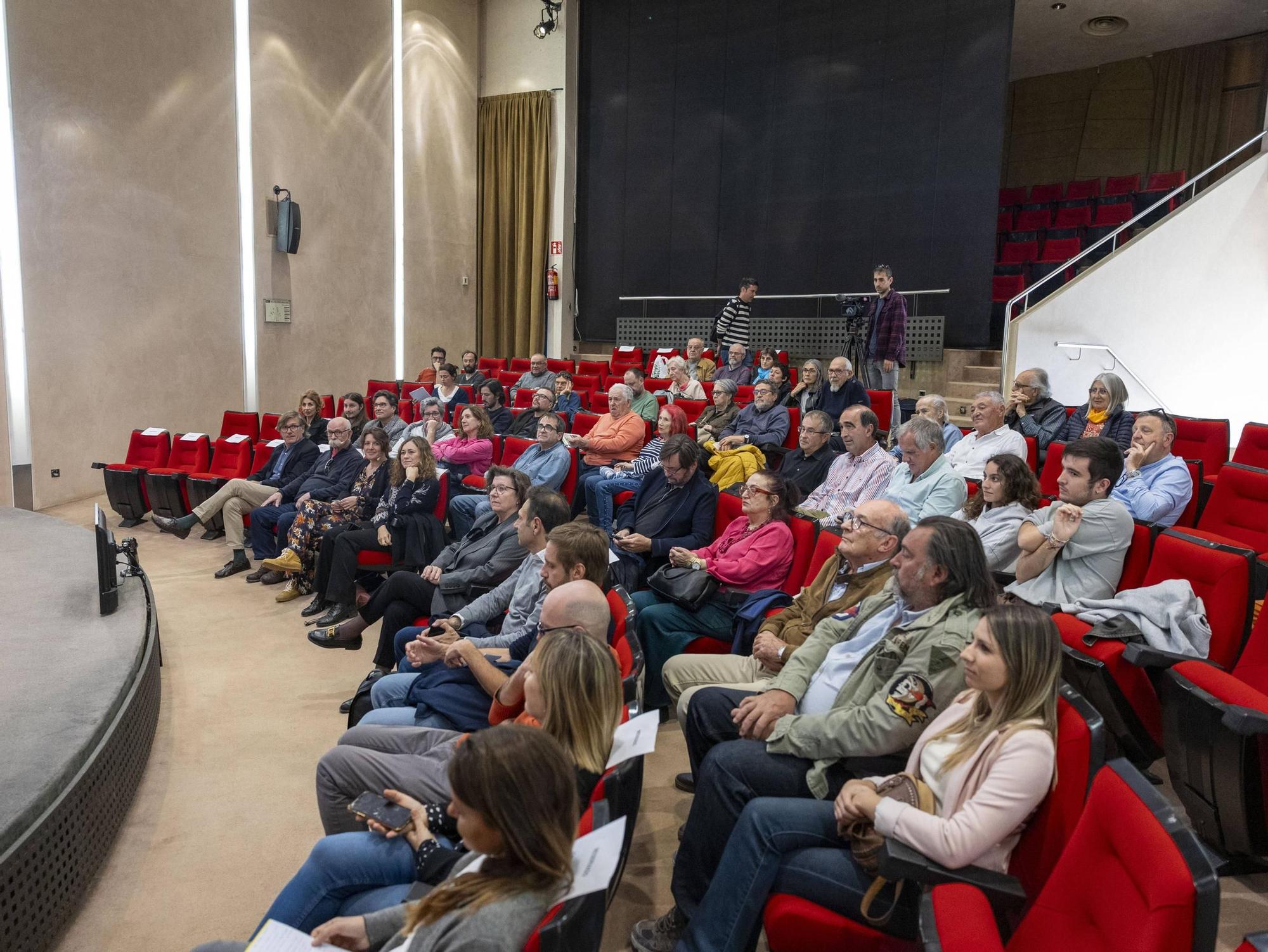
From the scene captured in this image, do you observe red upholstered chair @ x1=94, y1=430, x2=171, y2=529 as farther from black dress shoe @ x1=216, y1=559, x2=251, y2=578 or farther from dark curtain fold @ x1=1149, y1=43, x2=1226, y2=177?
dark curtain fold @ x1=1149, y1=43, x2=1226, y2=177

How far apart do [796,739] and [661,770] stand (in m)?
0.99

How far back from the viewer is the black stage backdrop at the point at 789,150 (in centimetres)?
808

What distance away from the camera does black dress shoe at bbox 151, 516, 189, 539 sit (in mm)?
5695

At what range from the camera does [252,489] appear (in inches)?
217

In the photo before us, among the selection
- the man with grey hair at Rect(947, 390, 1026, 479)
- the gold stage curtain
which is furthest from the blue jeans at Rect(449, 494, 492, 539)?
the gold stage curtain

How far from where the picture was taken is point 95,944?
1.99 metres

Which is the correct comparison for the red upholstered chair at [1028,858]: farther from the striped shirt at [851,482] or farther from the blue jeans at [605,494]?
the blue jeans at [605,494]

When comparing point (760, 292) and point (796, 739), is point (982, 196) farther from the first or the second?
point (796, 739)

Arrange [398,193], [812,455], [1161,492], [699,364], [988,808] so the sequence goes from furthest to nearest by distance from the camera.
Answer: [398,193]
[699,364]
[812,455]
[1161,492]
[988,808]

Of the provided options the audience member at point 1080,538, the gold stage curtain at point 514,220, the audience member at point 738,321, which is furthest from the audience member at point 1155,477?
the gold stage curtain at point 514,220

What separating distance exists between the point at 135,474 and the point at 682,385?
158 inches

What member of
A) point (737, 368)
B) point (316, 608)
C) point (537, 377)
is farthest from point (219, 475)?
point (737, 368)

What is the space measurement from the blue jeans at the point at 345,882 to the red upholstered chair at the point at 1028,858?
70 centimetres

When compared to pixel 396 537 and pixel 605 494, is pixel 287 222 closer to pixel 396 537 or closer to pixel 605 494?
pixel 605 494
